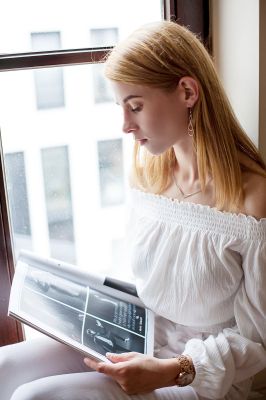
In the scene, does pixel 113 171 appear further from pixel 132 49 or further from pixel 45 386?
pixel 45 386

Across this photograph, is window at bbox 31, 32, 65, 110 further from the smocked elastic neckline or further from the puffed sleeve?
the puffed sleeve

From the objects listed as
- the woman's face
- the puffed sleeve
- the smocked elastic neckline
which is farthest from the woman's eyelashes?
the puffed sleeve

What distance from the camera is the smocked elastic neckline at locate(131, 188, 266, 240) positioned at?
99cm

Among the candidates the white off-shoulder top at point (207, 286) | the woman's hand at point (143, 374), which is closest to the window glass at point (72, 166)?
the white off-shoulder top at point (207, 286)

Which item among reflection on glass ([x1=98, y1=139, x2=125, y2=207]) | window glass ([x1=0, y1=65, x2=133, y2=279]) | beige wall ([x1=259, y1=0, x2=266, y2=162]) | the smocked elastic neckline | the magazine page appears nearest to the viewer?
the smocked elastic neckline

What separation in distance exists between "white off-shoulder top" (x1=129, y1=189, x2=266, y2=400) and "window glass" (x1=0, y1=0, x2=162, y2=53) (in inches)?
16.9

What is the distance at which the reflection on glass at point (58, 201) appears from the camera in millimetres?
1383

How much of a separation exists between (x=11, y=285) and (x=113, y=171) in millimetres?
392

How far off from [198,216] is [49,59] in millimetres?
521

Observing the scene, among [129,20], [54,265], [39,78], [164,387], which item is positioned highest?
[129,20]

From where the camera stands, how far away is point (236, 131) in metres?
1.05

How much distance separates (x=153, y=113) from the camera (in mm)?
1018

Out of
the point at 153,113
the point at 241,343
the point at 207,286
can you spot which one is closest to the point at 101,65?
the point at 153,113

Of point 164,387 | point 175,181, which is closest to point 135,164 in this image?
point 175,181
